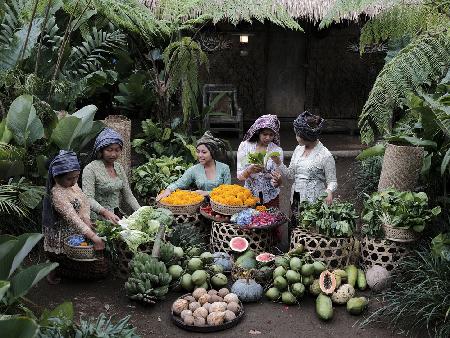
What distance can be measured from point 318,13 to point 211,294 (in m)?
Answer: 6.84

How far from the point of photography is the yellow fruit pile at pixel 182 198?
7.47 m

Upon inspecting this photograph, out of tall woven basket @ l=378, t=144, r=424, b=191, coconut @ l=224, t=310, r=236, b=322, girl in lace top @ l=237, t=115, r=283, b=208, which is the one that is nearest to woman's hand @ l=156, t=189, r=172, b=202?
girl in lace top @ l=237, t=115, r=283, b=208

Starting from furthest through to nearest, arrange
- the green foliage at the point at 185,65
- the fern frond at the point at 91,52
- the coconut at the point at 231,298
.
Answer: the fern frond at the point at 91,52 → the green foliage at the point at 185,65 → the coconut at the point at 231,298

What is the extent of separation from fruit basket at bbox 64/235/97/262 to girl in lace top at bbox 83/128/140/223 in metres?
0.47

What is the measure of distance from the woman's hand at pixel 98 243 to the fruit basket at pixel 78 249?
0.15ft

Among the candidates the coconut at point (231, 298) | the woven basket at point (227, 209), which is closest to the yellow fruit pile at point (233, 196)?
the woven basket at point (227, 209)

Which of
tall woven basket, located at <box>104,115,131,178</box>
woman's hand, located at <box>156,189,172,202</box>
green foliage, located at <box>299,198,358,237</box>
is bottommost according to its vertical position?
green foliage, located at <box>299,198,358,237</box>

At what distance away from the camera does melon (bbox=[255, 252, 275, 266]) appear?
6.74m

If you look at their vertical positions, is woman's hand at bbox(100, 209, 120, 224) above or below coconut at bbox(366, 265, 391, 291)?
above

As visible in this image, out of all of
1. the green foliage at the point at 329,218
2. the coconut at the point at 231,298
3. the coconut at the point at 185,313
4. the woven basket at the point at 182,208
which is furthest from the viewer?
the woven basket at the point at 182,208

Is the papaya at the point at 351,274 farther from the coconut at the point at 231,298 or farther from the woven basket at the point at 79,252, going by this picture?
the woven basket at the point at 79,252

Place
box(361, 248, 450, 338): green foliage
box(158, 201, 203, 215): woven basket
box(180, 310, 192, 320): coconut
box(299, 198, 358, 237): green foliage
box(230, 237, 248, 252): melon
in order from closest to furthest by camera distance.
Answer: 1. box(361, 248, 450, 338): green foliage
2. box(180, 310, 192, 320): coconut
3. box(299, 198, 358, 237): green foliage
4. box(230, 237, 248, 252): melon
5. box(158, 201, 203, 215): woven basket

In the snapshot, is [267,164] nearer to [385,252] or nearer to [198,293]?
[385,252]

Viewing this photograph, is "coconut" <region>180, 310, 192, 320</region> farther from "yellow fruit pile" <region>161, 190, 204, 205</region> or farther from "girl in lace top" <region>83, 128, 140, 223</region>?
"yellow fruit pile" <region>161, 190, 204, 205</region>
